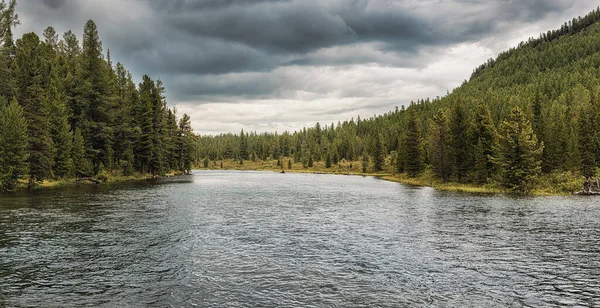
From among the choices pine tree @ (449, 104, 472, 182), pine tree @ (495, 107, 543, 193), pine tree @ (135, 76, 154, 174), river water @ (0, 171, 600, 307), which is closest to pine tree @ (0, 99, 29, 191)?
river water @ (0, 171, 600, 307)

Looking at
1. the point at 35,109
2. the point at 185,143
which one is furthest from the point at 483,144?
the point at 185,143

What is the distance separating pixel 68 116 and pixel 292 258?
74.4 metres

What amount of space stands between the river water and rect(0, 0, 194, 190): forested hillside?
25436 millimetres

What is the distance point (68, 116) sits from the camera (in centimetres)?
7750

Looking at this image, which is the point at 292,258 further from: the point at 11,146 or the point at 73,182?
the point at 73,182

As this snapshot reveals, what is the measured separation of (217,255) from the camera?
23406 millimetres

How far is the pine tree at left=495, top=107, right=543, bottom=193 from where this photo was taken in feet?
226

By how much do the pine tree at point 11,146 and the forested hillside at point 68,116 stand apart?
0.12 meters

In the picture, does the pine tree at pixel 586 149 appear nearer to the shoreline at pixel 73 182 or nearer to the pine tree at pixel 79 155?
the shoreline at pixel 73 182

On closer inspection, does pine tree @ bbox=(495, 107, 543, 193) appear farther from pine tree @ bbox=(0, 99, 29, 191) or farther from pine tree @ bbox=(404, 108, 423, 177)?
pine tree @ bbox=(0, 99, 29, 191)

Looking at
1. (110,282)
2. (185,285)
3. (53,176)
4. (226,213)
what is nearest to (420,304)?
(185,285)

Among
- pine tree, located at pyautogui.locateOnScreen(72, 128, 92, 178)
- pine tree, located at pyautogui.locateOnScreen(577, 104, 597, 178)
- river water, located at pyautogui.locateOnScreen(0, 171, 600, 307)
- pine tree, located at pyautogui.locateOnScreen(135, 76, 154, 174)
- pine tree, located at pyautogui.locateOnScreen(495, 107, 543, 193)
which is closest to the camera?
river water, located at pyautogui.locateOnScreen(0, 171, 600, 307)

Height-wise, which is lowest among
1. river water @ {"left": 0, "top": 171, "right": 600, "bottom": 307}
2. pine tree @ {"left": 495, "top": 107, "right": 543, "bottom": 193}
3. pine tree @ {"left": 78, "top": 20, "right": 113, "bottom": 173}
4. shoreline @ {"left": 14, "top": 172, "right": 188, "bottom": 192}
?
river water @ {"left": 0, "top": 171, "right": 600, "bottom": 307}

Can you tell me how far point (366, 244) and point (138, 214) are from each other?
81.3 feet
